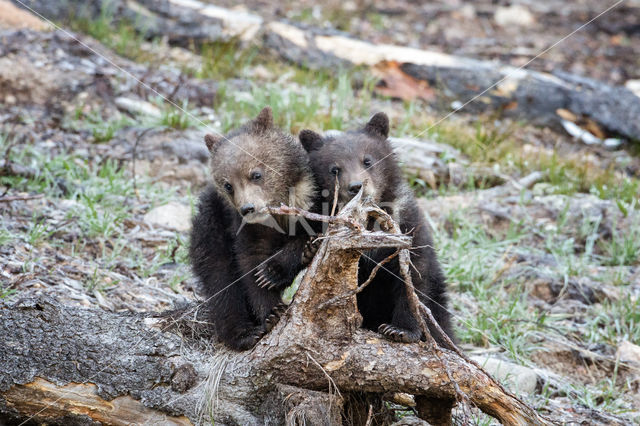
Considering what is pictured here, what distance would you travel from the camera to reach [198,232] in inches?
156

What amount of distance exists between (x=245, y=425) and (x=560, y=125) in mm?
7300

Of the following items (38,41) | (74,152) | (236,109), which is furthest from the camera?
(38,41)

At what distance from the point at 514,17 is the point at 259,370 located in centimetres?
1236

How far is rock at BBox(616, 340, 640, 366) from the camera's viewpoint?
4771 mm

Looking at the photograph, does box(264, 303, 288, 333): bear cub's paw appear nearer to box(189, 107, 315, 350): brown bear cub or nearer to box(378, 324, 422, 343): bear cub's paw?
box(189, 107, 315, 350): brown bear cub

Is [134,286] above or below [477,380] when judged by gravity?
below

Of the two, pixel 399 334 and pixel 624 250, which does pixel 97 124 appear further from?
pixel 624 250

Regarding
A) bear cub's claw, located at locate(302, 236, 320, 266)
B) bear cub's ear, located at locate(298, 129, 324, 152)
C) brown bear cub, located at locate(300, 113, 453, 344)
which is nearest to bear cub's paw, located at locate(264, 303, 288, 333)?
bear cub's claw, located at locate(302, 236, 320, 266)

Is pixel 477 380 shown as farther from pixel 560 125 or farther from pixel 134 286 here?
pixel 560 125

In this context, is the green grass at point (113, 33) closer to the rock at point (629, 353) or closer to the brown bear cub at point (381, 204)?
the brown bear cub at point (381, 204)

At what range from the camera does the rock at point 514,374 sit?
14.2 ft

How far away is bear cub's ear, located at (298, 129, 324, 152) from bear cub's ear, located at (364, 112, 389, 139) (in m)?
0.36

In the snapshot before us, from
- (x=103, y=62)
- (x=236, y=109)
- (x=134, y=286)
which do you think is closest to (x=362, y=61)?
(x=236, y=109)

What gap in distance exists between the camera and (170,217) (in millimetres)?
5777
